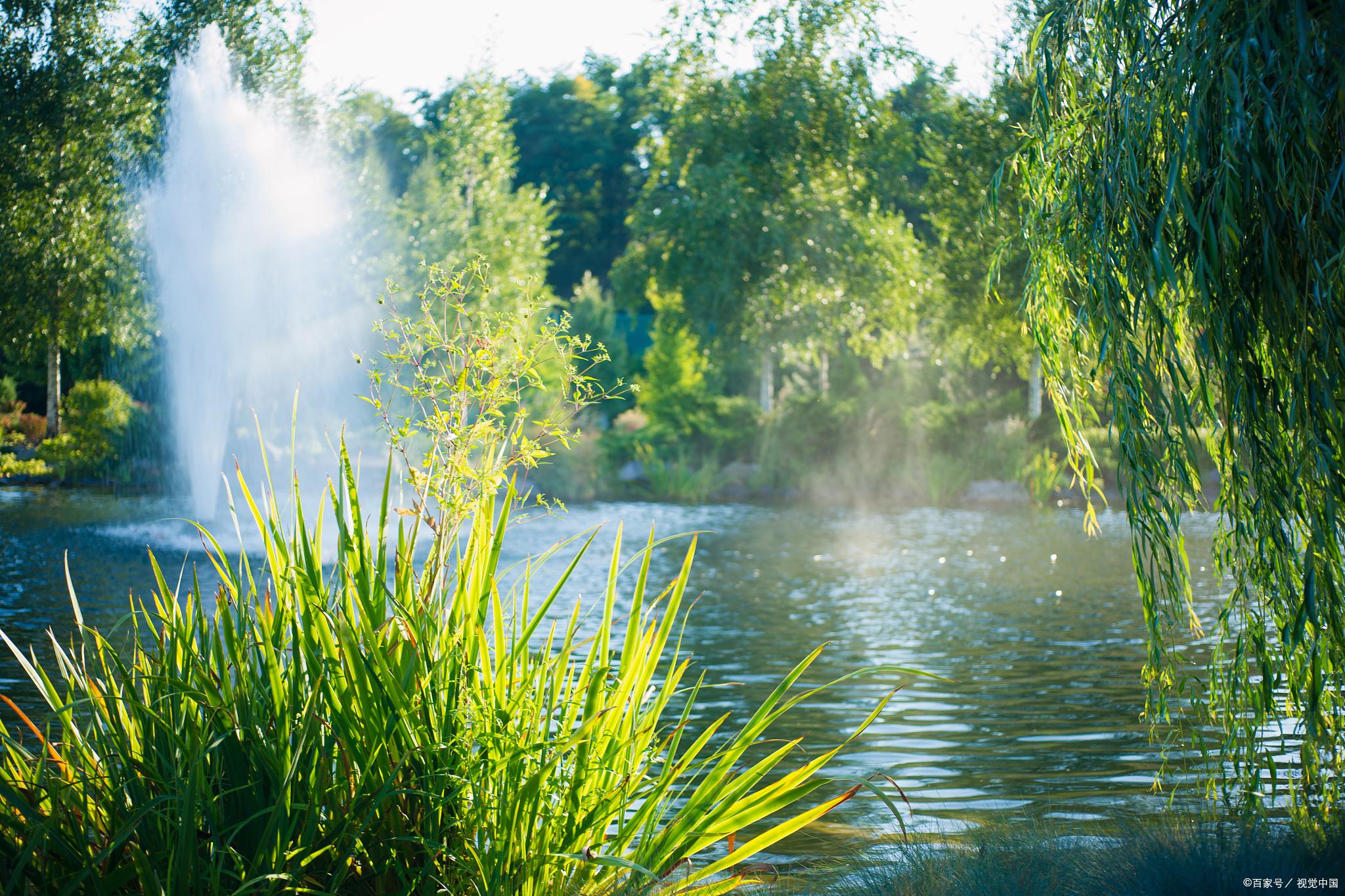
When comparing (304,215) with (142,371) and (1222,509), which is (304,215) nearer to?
(142,371)

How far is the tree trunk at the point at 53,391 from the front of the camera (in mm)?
15703

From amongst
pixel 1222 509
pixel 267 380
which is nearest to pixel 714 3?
pixel 267 380

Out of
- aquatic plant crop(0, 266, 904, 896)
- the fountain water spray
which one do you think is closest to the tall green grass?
aquatic plant crop(0, 266, 904, 896)

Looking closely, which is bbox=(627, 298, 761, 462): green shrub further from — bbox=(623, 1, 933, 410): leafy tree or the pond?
the pond

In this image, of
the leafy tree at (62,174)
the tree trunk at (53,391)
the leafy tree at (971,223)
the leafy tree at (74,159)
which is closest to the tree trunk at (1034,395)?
the leafy tree at (971,223)

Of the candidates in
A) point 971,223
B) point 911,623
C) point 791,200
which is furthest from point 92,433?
point 971,223

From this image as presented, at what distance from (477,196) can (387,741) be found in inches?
946

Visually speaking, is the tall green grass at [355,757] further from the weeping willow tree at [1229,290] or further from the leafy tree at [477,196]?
the leafy tree at [477,196]

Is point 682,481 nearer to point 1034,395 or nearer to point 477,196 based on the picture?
point 1034,395

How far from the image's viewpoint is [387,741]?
104 inches

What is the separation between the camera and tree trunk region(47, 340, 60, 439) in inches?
618

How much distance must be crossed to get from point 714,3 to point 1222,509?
21503 mm

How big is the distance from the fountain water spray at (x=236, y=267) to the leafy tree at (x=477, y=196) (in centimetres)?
250

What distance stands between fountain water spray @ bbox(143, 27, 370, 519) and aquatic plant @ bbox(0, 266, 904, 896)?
497 inches
